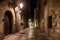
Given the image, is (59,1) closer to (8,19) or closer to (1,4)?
(1,4)

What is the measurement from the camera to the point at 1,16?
6.99m

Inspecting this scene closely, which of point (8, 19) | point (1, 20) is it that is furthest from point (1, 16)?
point (8, 19)

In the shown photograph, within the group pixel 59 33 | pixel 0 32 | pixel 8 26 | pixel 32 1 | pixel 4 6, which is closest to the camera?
pixel 59 33

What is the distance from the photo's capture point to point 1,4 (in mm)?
7043

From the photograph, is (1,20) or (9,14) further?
(9,14)

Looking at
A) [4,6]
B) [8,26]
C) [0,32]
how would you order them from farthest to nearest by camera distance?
[8,26]
[4,6]
[0,32]

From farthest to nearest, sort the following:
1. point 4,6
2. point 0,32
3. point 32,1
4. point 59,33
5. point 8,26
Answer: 1. point 32,1
2. point 8,26
3. point 4,6
4. point 0,32
5. point 59,33

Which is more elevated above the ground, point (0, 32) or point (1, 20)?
point (1, 20)

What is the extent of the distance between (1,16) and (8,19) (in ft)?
7.10

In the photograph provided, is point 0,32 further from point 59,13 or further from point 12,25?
point 59,13

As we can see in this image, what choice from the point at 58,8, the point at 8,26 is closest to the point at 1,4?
the point at 8,26

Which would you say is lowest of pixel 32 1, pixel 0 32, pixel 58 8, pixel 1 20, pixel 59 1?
pixel 0 32

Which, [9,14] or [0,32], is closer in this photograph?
[0,32]

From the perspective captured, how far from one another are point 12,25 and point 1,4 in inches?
116
